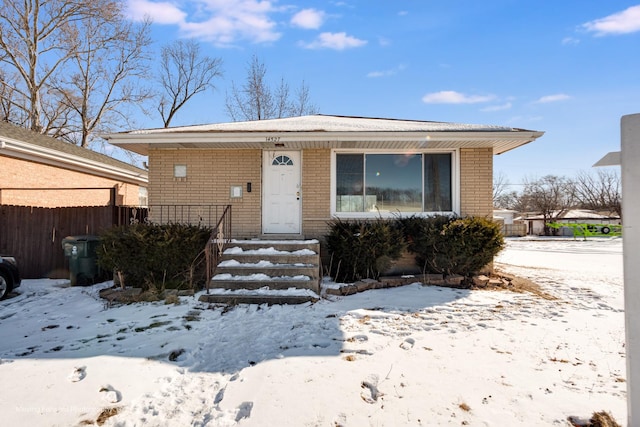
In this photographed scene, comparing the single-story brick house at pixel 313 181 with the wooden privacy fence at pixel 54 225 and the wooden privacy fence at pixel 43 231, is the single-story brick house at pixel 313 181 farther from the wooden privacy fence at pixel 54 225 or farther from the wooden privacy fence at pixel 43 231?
the wooden privacy fence at pixel 43 231

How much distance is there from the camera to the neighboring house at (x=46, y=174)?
9008 mm

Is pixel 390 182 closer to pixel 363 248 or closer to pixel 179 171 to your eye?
pixel 363 248

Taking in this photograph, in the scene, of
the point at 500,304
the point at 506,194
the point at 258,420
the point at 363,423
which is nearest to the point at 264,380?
the point at 258,420

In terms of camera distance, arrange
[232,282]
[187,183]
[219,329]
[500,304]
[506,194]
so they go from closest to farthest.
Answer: [219,329] → [500,304] → [232,282] → [187,183] → [506,194]

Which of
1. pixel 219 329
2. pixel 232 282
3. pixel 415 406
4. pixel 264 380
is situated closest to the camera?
pixel 415 406

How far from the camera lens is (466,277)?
6742 mm

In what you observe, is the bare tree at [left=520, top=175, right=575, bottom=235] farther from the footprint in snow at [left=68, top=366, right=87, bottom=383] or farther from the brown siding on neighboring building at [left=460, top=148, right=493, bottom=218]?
the footprint in snow at [left=68, top=366, right=87, bottom=383]

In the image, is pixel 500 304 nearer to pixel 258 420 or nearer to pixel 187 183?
pixel 258 420

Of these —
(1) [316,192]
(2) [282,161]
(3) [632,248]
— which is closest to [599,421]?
(3) [632,248]

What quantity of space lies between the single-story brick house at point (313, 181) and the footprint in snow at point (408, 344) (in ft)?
14.3

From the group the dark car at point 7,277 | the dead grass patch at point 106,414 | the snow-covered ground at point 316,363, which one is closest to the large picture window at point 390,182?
the snow-covered ground at point 316,363

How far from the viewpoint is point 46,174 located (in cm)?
1030

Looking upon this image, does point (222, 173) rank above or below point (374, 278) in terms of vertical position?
above

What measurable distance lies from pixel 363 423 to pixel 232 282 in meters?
3.88
